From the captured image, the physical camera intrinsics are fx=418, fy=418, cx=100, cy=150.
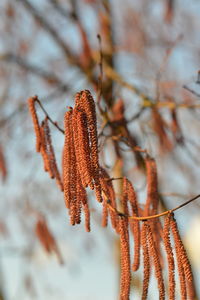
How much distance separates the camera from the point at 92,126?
1328 mm

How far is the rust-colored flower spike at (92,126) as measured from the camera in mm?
1284

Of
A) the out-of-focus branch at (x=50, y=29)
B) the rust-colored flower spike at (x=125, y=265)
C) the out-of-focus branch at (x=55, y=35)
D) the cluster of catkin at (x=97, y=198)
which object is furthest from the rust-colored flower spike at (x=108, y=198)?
the out-of-focus branch at (x=50, y=29)

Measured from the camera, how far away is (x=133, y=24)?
859cm

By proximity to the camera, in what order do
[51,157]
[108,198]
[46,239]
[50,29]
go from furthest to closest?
[50,29], [46,239], [51,157], [108,198]

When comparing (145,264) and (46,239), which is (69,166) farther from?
(46,239)

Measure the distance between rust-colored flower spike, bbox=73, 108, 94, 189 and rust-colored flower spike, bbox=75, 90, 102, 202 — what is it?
16mm

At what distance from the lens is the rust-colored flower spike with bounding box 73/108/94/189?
1.27 meters

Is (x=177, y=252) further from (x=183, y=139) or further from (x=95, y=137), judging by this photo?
(x=183, y=139)

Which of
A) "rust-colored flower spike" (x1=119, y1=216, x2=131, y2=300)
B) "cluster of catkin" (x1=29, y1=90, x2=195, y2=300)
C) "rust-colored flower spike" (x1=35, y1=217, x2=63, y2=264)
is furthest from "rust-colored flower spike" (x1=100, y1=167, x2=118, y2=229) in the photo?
"rust-colored flower spike" (x1=35, y1=217, x2=63, y2=264)

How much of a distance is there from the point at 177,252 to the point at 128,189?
432 mm

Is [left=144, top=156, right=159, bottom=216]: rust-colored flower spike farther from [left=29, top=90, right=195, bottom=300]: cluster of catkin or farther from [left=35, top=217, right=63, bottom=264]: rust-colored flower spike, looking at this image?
[left=35, top=217, right=63, bottom=264]: rust-colored flower spike

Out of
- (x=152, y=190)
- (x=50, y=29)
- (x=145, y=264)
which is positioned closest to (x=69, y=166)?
(x=145, y=264)

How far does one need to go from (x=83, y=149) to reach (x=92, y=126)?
0.09 m

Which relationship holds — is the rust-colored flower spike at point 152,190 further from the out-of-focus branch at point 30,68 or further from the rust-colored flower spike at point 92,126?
the out-of-focus branch at point 30,68
